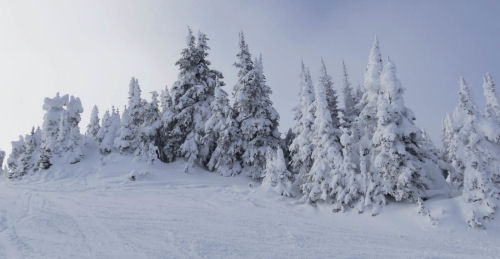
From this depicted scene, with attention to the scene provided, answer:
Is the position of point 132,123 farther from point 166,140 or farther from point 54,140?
point 54,140

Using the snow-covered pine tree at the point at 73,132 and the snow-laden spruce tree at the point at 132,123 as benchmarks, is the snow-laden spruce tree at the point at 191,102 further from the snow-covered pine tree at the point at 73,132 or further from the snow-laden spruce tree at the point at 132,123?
the snow-covered pine tree at the point at 73,132

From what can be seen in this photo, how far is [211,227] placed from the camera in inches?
538

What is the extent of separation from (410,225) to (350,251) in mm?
5548

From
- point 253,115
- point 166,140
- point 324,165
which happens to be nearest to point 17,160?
point 166,140

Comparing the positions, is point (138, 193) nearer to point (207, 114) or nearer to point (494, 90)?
point (207, 114)

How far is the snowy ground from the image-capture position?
1052 cm

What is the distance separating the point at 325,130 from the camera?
1967cm

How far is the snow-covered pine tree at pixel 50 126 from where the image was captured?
95.4 feet

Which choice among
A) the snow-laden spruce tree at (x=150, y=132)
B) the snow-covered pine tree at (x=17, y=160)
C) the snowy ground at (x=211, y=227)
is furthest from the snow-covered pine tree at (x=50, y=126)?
the snow-laden spruce tree at (x=150, y=132)

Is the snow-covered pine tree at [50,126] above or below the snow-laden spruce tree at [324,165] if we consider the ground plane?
above

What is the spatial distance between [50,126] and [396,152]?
31534mm

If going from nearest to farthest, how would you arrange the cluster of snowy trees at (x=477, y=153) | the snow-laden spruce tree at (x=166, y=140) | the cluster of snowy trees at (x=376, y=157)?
1. the cluster of snowy trees at (x=477, y=153)
2. the cluster of snowy trees at (x=376, y=157)
3. the snow-laden spruce tree at (x=166, y=140)

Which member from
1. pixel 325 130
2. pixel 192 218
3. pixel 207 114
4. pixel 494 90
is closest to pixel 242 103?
pixel 207 114

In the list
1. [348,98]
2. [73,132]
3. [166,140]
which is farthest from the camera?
[348,98]
